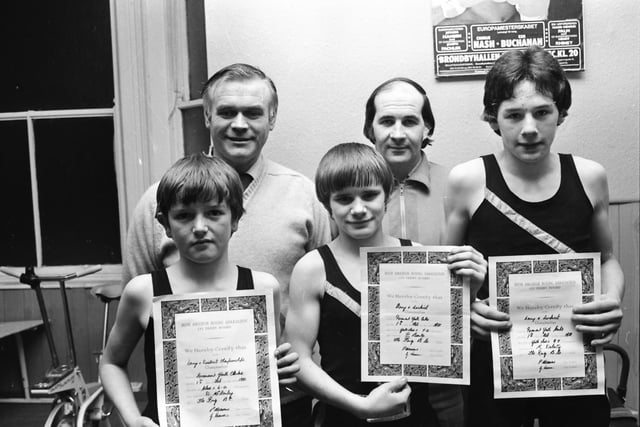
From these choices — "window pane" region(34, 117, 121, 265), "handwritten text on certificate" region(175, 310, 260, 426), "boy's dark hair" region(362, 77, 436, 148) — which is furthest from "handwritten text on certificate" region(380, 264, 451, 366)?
"window pane" region(34, 117, 121, 265)

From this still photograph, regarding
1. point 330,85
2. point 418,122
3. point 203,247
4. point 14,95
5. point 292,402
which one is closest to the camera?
point 203,247

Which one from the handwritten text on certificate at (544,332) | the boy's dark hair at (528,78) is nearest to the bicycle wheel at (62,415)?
the handwritten text on certificate at (544,332)

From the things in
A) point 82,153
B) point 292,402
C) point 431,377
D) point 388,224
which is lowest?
point 292,402

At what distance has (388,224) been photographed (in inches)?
55.2

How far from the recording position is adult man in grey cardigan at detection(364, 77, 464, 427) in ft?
4.53

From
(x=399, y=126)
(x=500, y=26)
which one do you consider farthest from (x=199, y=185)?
(x=500, y=26)

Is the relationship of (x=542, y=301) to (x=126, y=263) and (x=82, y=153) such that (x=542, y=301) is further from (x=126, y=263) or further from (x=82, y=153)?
(x=82, y=153)

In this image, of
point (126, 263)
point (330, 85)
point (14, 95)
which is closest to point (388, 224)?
point (330, 85)

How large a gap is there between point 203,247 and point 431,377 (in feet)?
1.47

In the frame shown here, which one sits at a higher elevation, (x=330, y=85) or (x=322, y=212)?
Result: (x=330, y=85)

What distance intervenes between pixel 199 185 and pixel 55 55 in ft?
3.43

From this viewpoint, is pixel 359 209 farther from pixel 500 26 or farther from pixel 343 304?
pixel 500 26

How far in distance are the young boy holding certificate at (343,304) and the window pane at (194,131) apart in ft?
2.41

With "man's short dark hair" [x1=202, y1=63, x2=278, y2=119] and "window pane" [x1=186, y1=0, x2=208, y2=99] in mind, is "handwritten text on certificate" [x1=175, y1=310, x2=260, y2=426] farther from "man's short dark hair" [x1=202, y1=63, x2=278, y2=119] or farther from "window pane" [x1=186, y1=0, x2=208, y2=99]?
"window pane" [x1=186, y1=0, x2=208, y2=99]
